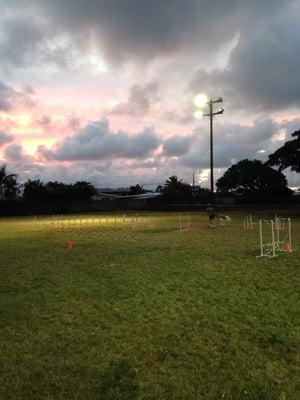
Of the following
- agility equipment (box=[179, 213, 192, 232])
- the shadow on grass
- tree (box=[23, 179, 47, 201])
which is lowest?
the shadow on grass

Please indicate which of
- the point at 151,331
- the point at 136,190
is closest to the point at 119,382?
the point at 151,331

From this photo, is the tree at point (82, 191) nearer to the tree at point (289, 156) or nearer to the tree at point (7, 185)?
the tree at point (7, 185)

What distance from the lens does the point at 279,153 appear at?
Answer: 41.4 m

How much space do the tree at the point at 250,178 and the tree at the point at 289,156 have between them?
26.6 m

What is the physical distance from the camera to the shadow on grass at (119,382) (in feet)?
12.6

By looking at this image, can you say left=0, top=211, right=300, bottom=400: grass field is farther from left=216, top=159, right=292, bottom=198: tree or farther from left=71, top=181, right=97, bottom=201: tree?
left=216, top=159, right=292, bottom=198: tree

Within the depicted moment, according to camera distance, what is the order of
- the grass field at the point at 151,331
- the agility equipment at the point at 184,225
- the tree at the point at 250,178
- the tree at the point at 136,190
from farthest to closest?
the tree at the point at 136,190, the tree at the point at 250,178, the agility equipment at the point at 184,225, the grass field at the point at 151,331

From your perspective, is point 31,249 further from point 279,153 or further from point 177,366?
point 279,153

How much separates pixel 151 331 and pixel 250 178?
69.9 meters

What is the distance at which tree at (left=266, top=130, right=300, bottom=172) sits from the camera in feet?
132

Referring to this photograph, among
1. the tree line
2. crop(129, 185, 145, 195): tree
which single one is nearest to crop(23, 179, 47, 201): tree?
the tree line

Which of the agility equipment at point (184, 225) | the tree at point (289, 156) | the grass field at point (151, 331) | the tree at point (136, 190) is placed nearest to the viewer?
the grass field at point (151, 331)

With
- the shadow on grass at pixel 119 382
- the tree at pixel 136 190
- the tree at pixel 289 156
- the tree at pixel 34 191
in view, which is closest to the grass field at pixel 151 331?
the shadow on grass at pixel 119 382

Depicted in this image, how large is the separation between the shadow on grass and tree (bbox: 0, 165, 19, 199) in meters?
54.5
